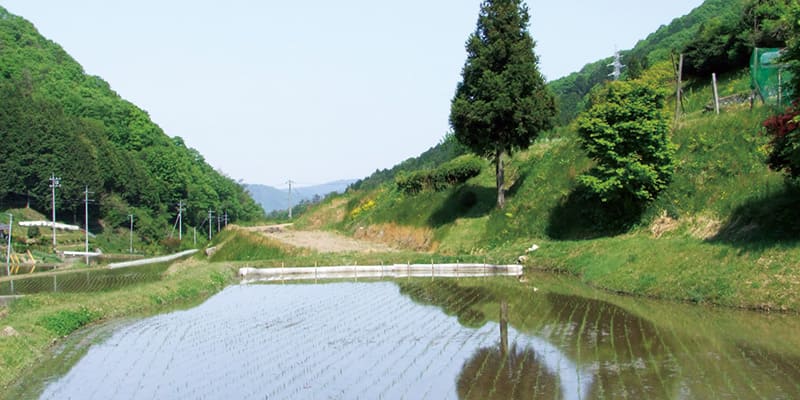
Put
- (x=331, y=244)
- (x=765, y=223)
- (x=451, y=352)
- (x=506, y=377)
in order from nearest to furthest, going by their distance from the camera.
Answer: (x=506, y=377)
(x=451, y=352)
(x=765, y=223)
(x=331, y=244)

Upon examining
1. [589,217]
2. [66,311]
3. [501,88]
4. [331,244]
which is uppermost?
[501,88]

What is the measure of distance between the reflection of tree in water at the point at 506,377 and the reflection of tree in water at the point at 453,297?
442 cm

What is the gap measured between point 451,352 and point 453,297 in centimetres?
945

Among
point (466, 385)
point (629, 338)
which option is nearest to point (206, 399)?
point (466, 385)

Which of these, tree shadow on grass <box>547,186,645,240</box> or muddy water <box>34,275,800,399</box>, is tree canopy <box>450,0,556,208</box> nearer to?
tree shadow on grass <box>547,186,645,240</box>

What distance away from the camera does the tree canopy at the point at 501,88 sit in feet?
126

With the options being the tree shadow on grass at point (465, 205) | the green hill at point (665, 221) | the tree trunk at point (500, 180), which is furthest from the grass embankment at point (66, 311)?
the tree shadow on grass at point (465, 205)

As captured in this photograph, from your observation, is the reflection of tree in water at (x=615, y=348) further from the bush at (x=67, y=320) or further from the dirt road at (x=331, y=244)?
the dirt road at (x=331, y=244)

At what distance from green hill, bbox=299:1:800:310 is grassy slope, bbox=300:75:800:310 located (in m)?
0.05

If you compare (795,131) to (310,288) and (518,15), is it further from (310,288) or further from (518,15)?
(518,15)

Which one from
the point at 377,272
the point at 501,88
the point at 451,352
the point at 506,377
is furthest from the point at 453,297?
the point at 501,88

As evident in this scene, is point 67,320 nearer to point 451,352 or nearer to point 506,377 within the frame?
point 451,352

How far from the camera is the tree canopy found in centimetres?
3844

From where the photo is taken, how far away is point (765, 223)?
23391 mm
